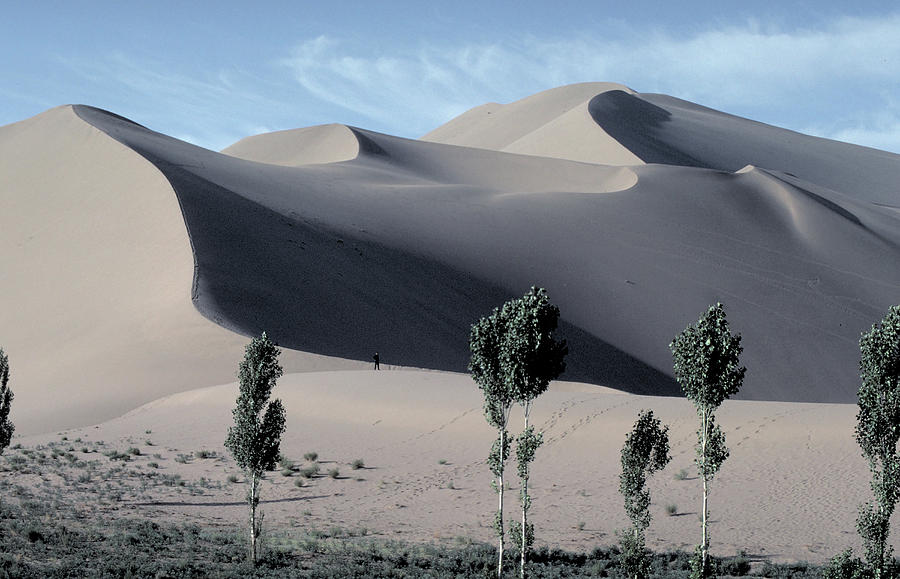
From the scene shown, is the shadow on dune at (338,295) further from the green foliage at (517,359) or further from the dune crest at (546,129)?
the dune crest at (546,129)

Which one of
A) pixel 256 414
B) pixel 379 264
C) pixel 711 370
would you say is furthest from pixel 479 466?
pixel 379 264

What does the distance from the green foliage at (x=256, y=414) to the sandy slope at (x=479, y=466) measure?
16.1ft

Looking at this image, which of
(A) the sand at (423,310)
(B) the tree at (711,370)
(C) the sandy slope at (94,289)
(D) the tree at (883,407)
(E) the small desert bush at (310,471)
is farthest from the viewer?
(C) the sandy slope at (94,289)

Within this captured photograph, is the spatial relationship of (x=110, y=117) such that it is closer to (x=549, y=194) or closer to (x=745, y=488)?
(x=549, y=194)

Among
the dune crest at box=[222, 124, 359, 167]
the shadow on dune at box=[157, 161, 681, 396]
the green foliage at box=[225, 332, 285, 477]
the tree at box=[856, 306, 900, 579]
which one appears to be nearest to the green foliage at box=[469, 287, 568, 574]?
the green foliage at box=[225, 332, 285, 477]

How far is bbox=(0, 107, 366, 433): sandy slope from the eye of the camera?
43.1 m

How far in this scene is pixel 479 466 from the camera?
2966 centimetres

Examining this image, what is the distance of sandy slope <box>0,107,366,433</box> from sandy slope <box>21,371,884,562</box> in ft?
15.4

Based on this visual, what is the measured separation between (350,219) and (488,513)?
43141 mm

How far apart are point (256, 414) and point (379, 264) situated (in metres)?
40.5

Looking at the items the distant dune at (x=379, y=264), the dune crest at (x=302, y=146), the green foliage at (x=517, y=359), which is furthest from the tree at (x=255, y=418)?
the dune crest at (x=302, y=146)

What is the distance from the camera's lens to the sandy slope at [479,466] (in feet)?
76.4

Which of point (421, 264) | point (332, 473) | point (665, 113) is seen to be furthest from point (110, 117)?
point (665, 113)

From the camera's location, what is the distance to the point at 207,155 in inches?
3162
